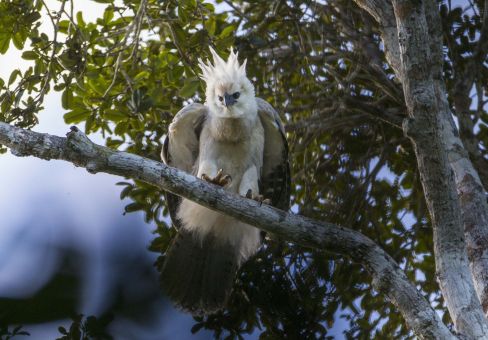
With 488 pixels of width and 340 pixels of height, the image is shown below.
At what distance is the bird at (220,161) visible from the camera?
505 cm

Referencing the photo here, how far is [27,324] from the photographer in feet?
13.5

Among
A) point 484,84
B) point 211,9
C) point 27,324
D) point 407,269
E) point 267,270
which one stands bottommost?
point 27,324

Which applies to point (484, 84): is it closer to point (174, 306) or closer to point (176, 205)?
point (176, 205)

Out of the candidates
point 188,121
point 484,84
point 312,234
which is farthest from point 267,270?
point 484,84

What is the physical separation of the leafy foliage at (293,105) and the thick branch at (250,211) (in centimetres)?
99

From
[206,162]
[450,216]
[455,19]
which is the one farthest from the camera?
[455,19]

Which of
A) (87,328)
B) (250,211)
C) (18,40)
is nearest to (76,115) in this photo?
(18,40)

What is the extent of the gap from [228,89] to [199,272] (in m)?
1.37

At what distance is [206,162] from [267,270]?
3.24 feet

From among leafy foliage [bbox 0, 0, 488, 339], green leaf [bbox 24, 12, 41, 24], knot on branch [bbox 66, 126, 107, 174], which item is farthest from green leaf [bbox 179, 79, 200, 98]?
knot on branch [bbox 66, 126, 107, 174]

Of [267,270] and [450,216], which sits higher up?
[450,216]

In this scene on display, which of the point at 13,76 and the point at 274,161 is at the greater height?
the point at 274,161

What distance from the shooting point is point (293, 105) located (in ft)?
20.3

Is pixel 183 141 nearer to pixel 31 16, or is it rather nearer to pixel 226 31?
pixel 226 31
